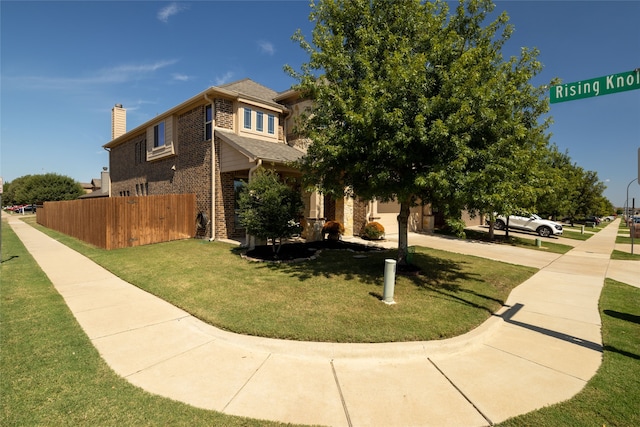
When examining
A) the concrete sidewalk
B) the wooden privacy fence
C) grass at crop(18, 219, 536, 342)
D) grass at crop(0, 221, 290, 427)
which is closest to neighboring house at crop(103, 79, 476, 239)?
the wooden privacy fence

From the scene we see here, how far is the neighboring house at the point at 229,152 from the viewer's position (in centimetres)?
1342

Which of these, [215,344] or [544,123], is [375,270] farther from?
[544,123]

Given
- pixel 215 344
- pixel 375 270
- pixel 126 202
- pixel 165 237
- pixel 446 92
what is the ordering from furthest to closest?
pixel 165 237 → pixel 126 202 → pixel 375 270 → pixel 446 92 → pixel 215 344

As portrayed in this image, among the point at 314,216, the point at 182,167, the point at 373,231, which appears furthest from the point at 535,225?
the point at 182,167

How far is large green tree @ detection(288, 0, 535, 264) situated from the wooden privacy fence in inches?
351

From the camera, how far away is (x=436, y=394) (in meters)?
3.42

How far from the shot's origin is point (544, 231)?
71.9 feet

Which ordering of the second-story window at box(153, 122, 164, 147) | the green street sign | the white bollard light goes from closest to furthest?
the green street sign, the white bollard light, the second-story window at box(153, 122, 164, 147)

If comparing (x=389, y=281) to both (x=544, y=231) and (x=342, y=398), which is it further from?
(x=544, y=231)

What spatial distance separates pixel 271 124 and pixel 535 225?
2053cm

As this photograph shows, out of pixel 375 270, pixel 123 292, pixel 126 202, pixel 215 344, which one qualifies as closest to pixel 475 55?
pixel 375 270

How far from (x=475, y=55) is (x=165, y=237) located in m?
14.0

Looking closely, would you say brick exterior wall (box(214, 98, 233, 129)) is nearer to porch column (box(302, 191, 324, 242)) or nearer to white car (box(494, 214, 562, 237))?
porch column (box(302, 191, 324, 242))

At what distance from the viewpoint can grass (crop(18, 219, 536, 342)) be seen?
16.2 feet
